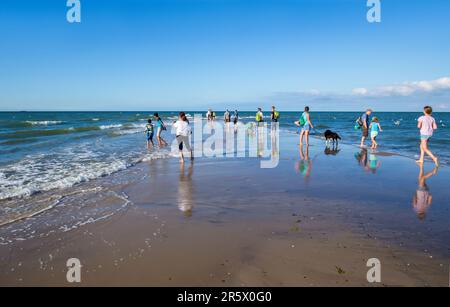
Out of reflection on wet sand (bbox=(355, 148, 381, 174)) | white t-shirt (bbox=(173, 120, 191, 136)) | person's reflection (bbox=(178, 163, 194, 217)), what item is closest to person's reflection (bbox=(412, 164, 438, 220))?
reflection on wet sand (bbox=(355, 148, 381, 174))

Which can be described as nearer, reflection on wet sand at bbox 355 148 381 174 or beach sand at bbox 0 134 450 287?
beach sand at bbox 0 134 450 287

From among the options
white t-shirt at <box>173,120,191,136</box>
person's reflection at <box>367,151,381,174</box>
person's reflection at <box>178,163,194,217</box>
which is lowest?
person's reflection at <box>178,163,194,217</box>

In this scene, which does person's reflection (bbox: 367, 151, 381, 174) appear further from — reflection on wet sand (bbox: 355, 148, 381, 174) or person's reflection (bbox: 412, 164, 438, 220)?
person's reflection (bbox: 412, 164, 438, 220)

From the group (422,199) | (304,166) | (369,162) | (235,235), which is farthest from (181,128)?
(422,199)

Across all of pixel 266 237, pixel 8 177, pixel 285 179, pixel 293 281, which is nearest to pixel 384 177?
pixel 285 179

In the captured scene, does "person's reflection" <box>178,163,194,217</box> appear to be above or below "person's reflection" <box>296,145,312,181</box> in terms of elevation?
below

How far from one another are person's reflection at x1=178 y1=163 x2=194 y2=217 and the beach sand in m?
0.03

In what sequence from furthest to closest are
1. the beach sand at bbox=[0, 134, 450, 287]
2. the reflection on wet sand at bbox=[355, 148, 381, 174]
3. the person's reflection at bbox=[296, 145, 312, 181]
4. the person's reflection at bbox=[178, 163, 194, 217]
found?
the reflection on wet sand at bbox=[355, 148, 381, 174] < the person's reflection at bbox=[296, 145, 312, 181] < the person's reflection at bbox=[178, 163, 194, 217] < the beach sand at bbox=[0, 134, 450, 287]

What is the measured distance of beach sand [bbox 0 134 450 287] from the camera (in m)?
3.54

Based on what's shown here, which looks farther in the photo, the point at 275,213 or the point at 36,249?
the point at 275,213

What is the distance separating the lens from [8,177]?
9273 millimetres

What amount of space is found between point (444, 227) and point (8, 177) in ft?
37.5

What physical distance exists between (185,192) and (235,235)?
9.57 feet
